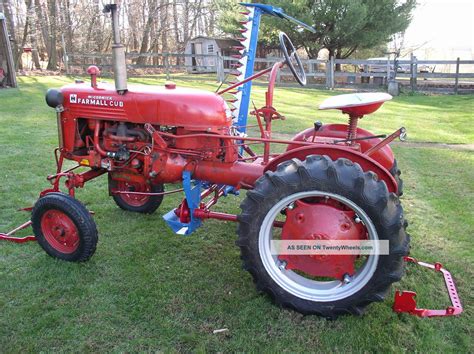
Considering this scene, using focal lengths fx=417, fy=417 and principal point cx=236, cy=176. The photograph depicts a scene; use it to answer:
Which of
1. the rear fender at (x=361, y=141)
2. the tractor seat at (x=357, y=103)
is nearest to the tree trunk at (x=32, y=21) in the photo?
the rear fender at (x=361, y=141)

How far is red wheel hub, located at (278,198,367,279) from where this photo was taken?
2424 mm

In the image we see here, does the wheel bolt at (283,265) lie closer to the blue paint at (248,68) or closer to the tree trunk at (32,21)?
the blue paint at (248,68)

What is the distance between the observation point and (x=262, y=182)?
95.0 inches

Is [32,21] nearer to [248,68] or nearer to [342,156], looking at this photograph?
[248,68]

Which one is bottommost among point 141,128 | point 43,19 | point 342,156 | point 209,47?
point 342,156

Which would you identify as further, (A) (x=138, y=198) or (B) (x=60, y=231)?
(A) (x=138, y=198)

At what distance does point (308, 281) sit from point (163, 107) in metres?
1.49

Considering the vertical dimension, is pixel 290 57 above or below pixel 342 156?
above

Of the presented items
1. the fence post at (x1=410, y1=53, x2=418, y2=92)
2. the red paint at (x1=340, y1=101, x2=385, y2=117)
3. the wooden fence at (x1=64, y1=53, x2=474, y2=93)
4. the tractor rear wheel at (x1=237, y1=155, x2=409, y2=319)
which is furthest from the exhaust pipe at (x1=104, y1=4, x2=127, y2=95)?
the fence post at (x1=410, y1=53, x2=418, y2=92)

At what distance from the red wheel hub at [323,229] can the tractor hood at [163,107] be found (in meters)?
0.86

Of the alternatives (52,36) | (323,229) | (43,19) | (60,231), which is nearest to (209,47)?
(52,36)

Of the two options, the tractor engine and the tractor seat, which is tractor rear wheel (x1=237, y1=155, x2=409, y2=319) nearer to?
the tractor seat

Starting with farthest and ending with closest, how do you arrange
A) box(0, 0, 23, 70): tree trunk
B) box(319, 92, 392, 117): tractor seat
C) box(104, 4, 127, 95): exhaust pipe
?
1. box(0, 0, 23, 70): tree trunk
2. box(104, 4, 127, 95): exhaust pipe
3. box(319, 92, 392, 117): tractor seat

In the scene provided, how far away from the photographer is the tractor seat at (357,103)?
2.55 meters
